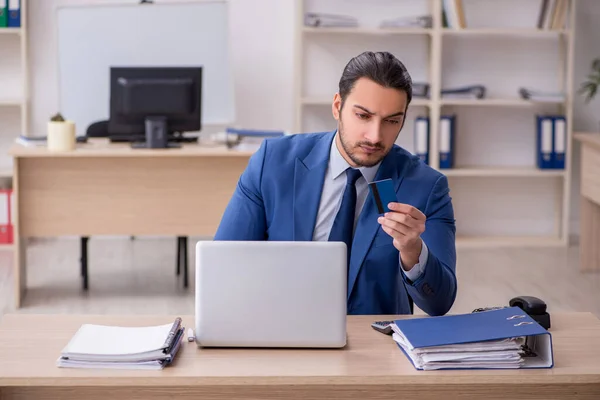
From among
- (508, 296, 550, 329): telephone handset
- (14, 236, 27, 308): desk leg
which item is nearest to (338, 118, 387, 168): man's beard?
Answer: (508, 296, 550, 329): telephone handset

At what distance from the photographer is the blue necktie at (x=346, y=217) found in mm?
2295

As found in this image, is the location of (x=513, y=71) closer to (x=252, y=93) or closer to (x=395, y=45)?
(x=395, y=45)

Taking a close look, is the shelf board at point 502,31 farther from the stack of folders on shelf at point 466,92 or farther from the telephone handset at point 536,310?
the telephone handset at point 536,310

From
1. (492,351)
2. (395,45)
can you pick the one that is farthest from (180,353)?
(395,45)

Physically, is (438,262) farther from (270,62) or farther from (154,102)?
(270,62)

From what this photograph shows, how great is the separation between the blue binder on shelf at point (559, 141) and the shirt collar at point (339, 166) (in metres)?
3.95

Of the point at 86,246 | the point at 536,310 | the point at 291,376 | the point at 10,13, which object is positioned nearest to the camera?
the point at 291,376

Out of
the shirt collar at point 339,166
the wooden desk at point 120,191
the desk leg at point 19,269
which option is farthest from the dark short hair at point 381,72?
the desk leg at point 19,269

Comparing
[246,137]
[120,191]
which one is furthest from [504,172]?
[120,191]

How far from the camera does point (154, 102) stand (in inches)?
185

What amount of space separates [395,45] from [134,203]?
2.32 m

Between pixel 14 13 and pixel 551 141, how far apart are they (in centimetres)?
342

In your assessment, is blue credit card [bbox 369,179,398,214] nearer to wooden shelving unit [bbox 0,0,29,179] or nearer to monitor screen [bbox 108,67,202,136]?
monitor screen [bbox 108,67,202,136]

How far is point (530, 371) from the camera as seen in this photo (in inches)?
72.3
